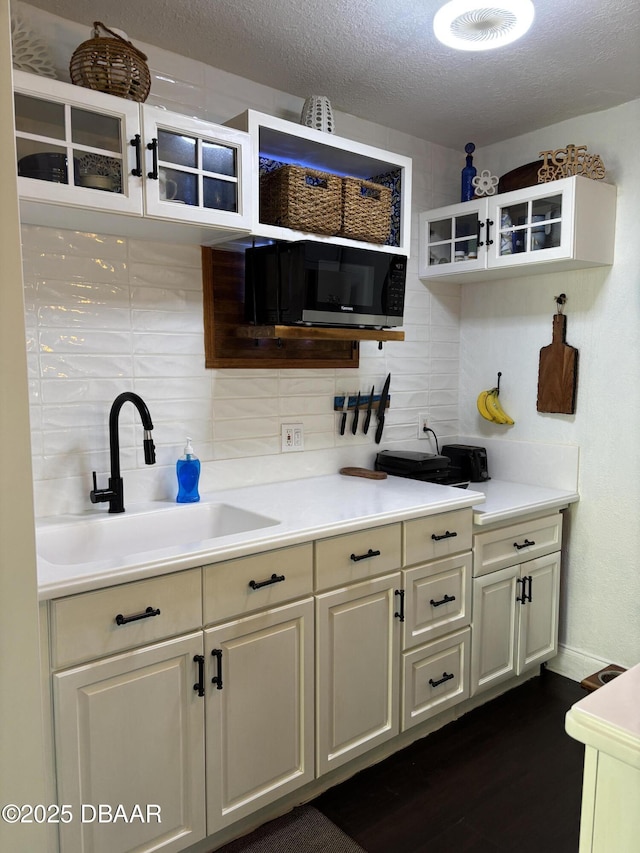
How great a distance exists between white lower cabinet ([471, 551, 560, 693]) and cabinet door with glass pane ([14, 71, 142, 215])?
6.13 feet

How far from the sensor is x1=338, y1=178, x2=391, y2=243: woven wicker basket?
2.29 m

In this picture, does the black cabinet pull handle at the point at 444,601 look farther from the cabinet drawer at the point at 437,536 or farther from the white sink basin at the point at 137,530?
the white sink basin at the point at 137,530

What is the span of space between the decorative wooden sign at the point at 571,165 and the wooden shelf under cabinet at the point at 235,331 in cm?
90

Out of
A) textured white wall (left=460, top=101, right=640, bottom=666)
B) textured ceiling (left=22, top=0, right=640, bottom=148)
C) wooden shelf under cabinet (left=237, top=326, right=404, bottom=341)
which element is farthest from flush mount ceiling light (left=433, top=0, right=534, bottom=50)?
textured white wall (left=460, top=101, right=640, bottom=666)

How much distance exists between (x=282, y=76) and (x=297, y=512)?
161 centimetres

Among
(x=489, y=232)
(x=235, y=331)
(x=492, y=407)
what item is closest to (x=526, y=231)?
(x=489, y=232)

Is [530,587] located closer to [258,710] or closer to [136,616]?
[258,710]

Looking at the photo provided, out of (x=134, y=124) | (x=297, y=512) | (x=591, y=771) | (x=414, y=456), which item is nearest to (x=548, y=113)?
(x=414, y=456)

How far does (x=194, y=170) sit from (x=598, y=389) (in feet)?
6.25

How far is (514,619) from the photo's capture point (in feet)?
8.55

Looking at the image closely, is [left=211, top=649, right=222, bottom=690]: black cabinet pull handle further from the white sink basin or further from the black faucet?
the black faucet

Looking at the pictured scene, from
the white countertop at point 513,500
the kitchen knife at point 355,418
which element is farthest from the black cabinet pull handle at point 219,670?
the kitchen knife at point 355,418

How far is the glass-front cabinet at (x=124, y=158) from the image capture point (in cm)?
162

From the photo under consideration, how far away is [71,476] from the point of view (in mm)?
2031
